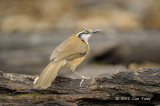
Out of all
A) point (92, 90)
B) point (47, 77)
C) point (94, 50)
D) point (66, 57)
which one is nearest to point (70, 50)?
point (66, 57)

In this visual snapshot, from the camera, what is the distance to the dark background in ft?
46.5

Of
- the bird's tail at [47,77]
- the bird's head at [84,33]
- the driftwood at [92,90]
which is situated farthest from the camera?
the bird's head at [84,33]

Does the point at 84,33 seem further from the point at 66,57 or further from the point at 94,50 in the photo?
the point at 94,50

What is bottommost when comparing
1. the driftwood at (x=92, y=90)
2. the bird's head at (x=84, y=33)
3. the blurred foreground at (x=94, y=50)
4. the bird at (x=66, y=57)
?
the driftwood at (x=92, y=90)

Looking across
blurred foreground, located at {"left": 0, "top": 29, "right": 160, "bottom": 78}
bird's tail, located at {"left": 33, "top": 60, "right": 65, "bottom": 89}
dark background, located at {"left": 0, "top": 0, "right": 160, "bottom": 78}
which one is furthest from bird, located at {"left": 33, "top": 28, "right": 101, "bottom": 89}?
blurred foreground, located at {"left": 0, "top": 29, "right": 160, "bottom": 78}

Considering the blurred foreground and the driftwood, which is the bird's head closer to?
the driftwood

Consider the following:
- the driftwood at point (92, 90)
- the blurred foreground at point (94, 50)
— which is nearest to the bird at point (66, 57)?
the driftwood at point (92, 90)

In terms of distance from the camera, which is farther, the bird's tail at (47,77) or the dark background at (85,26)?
the dark background at (85,26)

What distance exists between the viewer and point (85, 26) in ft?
59.4

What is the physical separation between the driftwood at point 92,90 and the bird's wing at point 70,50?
0.53 metres

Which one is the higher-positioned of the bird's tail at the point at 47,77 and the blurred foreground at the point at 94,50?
the blurred foreground at the point at 94,50

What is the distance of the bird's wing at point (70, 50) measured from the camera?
717 cm

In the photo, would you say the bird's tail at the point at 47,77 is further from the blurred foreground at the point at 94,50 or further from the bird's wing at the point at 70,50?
the blurred foreground at the point at 94,50

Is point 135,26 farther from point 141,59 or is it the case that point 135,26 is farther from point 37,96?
point 37,96
